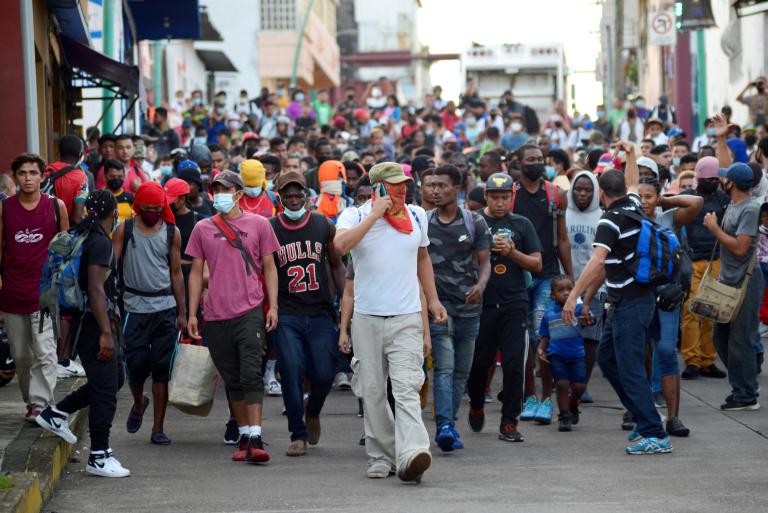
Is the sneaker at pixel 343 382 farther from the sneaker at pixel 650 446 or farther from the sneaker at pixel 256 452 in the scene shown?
the sneaker at pixel 650 446

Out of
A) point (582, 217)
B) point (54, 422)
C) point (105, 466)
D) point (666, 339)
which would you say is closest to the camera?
point (105, 466)

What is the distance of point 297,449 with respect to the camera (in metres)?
10.4

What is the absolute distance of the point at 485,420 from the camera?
12.0 m

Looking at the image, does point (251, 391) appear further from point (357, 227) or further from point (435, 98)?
point (435, 98)

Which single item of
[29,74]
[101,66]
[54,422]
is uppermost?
[101,66]

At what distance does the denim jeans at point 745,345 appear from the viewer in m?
12.2

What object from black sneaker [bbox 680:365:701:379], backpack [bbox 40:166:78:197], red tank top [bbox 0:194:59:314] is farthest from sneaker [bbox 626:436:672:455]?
backpack [bbox 40:166:78:197]

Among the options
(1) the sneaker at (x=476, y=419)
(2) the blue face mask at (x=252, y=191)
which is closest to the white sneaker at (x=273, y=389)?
(2) the blue face mask at (x=252, y=191)

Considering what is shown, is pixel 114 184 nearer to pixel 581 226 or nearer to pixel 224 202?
pixel 581 226

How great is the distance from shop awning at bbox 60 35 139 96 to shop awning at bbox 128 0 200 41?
21.3 feet

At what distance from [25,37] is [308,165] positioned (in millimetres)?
4609

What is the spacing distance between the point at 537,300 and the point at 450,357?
1.91 meters

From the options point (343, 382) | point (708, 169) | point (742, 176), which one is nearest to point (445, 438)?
point (742, 176)

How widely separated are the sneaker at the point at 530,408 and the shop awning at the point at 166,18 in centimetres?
1656
